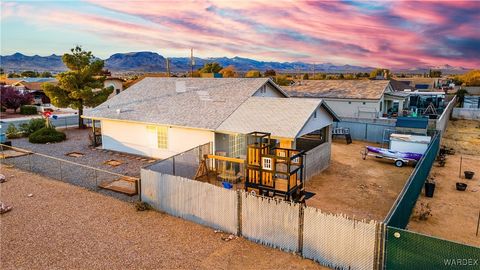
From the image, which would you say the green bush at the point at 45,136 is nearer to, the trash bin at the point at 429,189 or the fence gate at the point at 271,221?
the fence gate at the point at 271,221

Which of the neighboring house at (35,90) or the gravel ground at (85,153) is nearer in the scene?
Result: the gravel ground at (85,153)

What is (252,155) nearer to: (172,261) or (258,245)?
(258,245)

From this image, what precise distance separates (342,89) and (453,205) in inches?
980

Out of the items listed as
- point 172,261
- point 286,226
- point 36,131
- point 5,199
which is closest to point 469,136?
point 286,226

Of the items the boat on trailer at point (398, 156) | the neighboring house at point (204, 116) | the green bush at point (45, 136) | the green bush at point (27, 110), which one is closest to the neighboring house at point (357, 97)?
the neighboring house at point (204, 116)

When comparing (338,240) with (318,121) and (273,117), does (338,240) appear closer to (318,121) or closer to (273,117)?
(273,117)

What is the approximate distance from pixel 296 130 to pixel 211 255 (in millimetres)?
8425

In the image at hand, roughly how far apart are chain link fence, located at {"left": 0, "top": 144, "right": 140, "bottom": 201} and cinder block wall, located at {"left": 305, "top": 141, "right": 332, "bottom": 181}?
28.7ft

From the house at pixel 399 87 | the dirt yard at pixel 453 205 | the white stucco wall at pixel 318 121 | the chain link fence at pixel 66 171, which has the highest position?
the house at pixel 399 87

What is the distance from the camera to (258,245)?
1070 centimetres

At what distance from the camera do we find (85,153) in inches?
941

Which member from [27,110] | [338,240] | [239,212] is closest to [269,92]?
[239,212]

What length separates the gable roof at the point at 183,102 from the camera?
67.1 feet

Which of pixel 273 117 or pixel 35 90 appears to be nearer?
pixel 273 117
